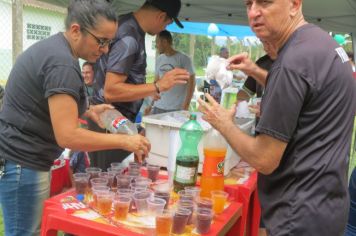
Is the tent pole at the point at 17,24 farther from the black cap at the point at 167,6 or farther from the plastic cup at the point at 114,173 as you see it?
the plastic cup at the point at 114,173

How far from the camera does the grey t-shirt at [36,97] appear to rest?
1667 mm

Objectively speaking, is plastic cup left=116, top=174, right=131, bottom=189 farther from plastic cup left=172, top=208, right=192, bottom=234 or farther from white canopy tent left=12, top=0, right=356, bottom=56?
white canopy tent left=12, top=0, right=356, bottom=56

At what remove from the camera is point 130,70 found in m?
2.55

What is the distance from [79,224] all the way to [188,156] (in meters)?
0.63

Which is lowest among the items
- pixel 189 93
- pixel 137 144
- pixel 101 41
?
pixel 189 93

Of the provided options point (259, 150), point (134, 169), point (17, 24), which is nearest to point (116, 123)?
point (134, 169)

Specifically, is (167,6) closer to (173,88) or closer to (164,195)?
(164,195)

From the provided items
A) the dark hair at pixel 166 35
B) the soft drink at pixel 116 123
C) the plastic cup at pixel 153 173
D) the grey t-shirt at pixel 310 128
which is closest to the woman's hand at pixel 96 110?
the soft drink at pixel 116 123

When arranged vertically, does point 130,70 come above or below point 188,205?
above

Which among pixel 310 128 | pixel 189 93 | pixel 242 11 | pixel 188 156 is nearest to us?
pixel 310 128

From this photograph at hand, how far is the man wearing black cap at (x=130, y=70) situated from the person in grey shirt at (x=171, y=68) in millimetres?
2461

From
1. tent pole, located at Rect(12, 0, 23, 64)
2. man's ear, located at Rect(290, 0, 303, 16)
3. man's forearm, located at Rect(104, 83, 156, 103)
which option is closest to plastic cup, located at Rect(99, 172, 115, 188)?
man's forearm, located at Rect(104, 83, 156, 103)

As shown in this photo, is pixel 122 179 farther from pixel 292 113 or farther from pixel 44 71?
pixel 292 113

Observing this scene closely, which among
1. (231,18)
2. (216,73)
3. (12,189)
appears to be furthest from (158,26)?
(231,18)
